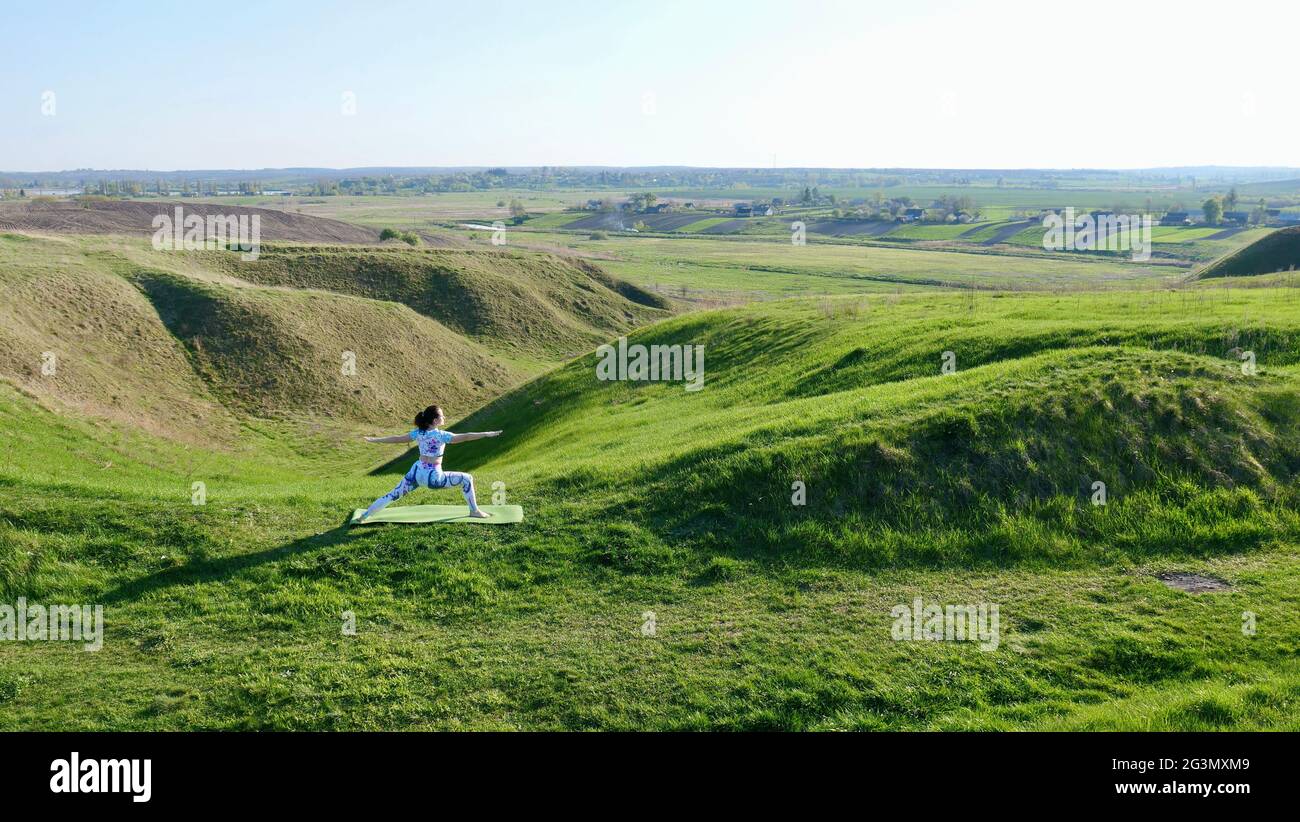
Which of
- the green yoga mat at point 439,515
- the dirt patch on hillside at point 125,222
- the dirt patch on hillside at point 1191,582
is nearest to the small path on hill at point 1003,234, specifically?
the dirt patch on hillside at point 125,222

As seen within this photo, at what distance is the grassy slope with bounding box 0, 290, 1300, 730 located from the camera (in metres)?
10.6

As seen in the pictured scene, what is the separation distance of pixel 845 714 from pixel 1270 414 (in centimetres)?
1412

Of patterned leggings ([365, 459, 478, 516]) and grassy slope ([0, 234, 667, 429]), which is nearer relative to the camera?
patterned leggings ([365, 459, 478, 516])

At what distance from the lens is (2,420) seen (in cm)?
3053

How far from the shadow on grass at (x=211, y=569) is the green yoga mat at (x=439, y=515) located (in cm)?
76
